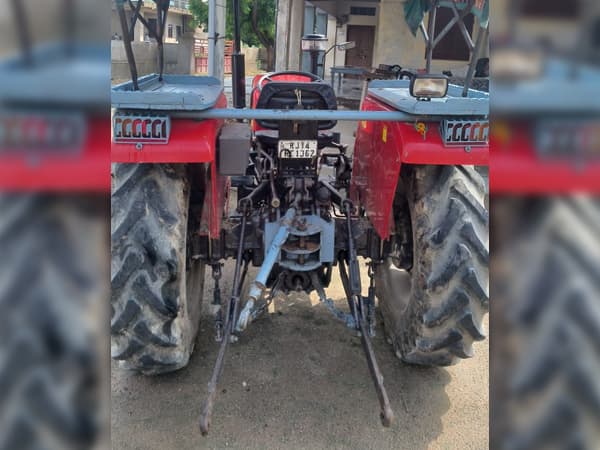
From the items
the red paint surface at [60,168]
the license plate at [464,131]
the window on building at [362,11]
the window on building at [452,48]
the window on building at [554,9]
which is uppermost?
the window on building at [362,11]

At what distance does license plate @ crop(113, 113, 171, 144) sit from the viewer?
2305 millimetres

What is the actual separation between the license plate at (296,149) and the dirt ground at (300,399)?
127 centimetres

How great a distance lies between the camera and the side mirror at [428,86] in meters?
2.33

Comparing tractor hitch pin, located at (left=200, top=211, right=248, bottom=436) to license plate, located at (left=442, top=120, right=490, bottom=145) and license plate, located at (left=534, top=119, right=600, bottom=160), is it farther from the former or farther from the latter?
license plate, located at (left=534, top=119, right=600, bottom=160)

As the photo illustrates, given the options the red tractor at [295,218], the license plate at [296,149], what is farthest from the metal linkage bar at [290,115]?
the license plate at [296,149]

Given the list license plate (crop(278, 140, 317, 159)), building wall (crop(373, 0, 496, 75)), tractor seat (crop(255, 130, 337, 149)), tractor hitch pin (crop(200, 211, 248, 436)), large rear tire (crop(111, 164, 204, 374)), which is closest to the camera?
tractor hitch pin (crop(200, 211, 248, 436))

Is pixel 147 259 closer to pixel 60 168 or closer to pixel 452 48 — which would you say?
pixel 60 168

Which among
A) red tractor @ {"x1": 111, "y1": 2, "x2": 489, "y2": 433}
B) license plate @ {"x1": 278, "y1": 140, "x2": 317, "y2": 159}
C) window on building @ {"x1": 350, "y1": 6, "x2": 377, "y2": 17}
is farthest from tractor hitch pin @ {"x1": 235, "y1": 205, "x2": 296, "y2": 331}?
window on building @ {"x1": 350, "y1": 6, "x2": 377, "y2": 17}

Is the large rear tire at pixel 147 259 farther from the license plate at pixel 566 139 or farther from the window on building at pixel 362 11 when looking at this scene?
the window on building at pixel 362 11

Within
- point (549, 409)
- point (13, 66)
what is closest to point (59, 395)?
point (13, 66)

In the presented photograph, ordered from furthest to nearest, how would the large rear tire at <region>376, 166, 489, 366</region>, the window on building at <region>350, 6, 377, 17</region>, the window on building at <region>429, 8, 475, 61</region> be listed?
the window on building at <region>350, 6, 377, 17</region>
the window on building at <region>429, 8, 475, 61</region>
the large rear tire at <region>376, 166, 489, 366</region>

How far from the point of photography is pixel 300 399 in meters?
3.02

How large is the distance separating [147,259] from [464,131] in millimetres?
1642

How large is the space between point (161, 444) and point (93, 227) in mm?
2488
